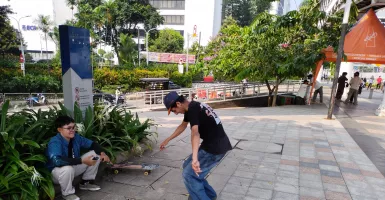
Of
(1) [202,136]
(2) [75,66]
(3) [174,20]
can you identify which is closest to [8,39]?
(3) [174,20]

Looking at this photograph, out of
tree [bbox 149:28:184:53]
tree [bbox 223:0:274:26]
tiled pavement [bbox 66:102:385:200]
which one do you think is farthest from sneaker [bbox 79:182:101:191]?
tree [bbox 223:0:274:26]

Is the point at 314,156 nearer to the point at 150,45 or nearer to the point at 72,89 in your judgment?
the point at 72,89

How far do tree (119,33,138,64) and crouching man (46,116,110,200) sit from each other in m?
30.9

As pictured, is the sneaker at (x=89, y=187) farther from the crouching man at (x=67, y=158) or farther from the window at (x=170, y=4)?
the window at (x=170, y=4)

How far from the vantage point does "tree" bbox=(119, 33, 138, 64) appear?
3266cm

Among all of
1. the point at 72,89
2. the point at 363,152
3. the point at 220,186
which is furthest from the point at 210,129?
the point at 363,152

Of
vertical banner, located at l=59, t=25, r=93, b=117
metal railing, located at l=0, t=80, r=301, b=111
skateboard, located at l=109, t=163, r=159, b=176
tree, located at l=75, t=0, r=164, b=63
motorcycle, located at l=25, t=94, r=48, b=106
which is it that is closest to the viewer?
skateboard, located at l=109, t=163, r=159, b=176

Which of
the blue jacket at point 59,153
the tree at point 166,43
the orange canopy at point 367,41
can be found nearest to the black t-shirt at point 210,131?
the blue jacket at point 59,153

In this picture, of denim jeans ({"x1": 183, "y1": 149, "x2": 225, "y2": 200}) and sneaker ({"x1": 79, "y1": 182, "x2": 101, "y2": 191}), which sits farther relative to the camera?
sneaker ({"x1": 79, "y1": 182, "x2": 101, "y2": 191})

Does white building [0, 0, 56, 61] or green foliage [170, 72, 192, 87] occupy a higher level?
white building [0, 0, 56, 61]

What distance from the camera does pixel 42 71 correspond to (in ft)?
76.1

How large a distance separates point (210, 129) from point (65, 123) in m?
1.70

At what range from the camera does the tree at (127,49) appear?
107 feet

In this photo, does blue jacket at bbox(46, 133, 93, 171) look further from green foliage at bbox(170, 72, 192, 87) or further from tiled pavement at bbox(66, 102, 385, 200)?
green foliage at bbox(170, 72, 192, 87)
